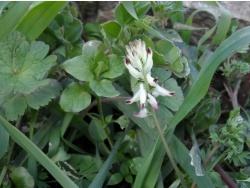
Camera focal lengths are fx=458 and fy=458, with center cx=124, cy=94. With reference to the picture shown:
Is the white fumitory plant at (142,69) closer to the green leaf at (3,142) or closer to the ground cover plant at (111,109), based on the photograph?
the ground cover plant at (111,109)

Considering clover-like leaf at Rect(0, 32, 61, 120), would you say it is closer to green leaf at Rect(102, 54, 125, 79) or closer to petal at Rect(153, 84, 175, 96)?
green leaf at Rect(102, 54, 125, 79)

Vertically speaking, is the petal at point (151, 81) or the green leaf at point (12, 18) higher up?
the green leaf at point (12, 18)

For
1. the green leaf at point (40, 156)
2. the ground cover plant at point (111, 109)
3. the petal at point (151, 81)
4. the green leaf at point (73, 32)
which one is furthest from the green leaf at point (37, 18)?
the petal at point (151, 81)

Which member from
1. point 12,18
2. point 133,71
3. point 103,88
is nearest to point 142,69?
point 133,71

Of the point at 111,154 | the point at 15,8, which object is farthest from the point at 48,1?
the point at 111,154

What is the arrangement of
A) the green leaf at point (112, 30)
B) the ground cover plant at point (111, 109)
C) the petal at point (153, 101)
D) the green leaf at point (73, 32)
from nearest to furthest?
the petal at point (153, 101), the ground cover plant at point (111, 109), the green leaf at point (112, 30), the green leaf at point (73, 32)

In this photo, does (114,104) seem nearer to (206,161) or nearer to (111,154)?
(111,154)

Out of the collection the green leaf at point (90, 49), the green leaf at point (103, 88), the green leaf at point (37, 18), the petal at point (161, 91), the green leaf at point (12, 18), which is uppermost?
the green leaf at point (12, 18)

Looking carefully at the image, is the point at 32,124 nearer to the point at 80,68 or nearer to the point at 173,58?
the point at 80,68

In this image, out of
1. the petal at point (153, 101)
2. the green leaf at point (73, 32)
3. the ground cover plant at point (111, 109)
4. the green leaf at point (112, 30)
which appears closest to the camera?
the petal at point (153, 101)
